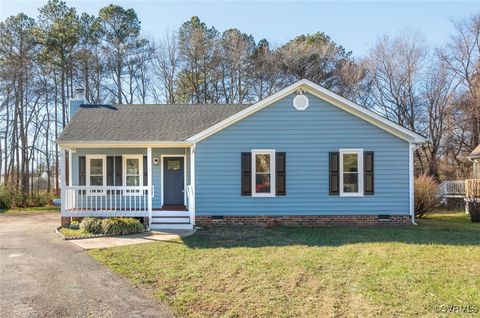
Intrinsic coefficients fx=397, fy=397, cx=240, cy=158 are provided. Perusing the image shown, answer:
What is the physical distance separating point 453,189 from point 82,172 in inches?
810

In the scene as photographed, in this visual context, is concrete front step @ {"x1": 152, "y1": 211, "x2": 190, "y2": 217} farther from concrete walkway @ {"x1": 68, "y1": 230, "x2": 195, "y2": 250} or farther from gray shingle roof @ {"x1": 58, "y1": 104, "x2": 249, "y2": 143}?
gray shingle roof @ {"x1": 58, "y1": 104, "x2": 249, "y2": 143}

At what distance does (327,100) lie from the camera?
41.7 feet

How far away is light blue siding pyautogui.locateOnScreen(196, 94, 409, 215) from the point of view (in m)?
12.7

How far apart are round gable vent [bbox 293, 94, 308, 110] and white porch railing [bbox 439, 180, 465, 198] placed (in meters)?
15.0

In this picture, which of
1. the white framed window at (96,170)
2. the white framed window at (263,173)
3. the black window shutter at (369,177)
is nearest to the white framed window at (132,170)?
the white framed window at (96,170)

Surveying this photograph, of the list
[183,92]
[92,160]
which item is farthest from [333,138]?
[183,92]

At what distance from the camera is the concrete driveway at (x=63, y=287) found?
514 cm

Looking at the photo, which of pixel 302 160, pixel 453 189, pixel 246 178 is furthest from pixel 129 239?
pixel 453 189

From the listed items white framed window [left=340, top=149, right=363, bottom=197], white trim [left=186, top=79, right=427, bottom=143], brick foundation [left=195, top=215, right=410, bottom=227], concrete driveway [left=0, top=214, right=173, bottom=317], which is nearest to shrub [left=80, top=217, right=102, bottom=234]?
concrete driveway [left=0, top=214, right=173, bottom=317]

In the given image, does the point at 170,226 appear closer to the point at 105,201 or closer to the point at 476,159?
the point at 105,201

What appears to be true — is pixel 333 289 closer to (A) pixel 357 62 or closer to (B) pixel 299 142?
(B) pixel 299 142

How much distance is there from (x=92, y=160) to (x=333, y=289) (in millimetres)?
11272

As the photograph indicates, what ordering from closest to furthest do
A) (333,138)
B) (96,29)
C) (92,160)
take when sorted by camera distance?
(333,138)
(92,160)
(96,29)

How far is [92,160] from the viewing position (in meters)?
14.6
